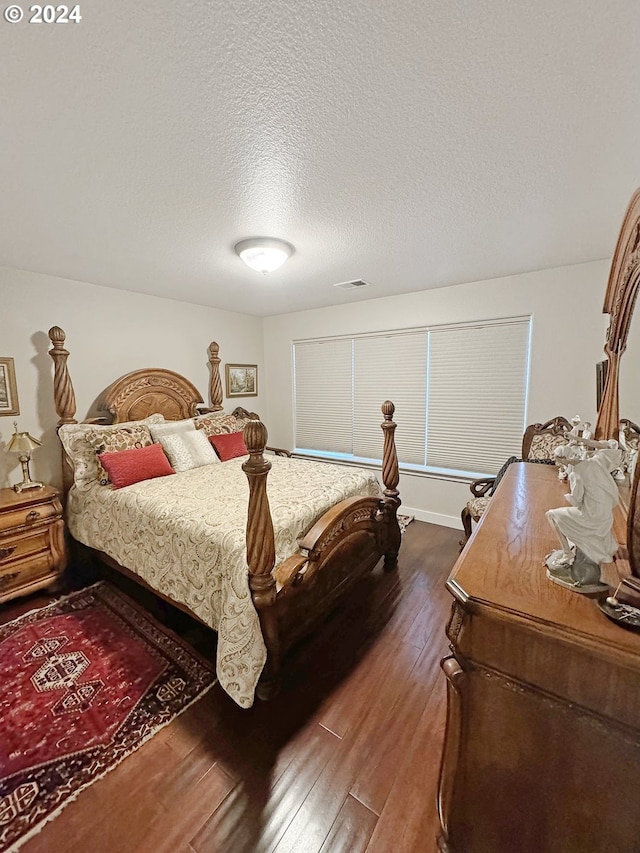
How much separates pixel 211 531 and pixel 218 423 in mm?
1968

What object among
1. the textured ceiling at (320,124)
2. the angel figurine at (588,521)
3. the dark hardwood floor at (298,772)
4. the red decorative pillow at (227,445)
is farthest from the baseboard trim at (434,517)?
the angel figurine at (588,521)

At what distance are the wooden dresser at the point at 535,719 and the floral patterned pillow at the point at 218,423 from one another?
2.88m

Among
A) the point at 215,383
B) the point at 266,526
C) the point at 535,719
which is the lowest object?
the point at 535,719

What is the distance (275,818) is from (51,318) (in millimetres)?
3440

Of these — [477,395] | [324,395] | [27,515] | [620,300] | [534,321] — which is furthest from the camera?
[324,395]

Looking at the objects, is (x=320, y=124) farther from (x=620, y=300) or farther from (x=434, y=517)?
(x=434, y=517)

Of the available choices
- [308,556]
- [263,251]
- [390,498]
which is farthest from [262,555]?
[263,251]

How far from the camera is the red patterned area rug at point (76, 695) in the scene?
4.15 ft

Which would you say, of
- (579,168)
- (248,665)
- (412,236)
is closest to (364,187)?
(412,236)

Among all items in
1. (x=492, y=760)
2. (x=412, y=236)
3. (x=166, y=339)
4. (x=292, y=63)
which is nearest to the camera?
(x=492, y=760)

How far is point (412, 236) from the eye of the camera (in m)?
2.16

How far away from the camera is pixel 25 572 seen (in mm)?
2332

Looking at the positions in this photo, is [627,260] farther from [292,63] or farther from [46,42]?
[46,42]

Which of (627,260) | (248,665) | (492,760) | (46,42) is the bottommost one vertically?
(248,665)
